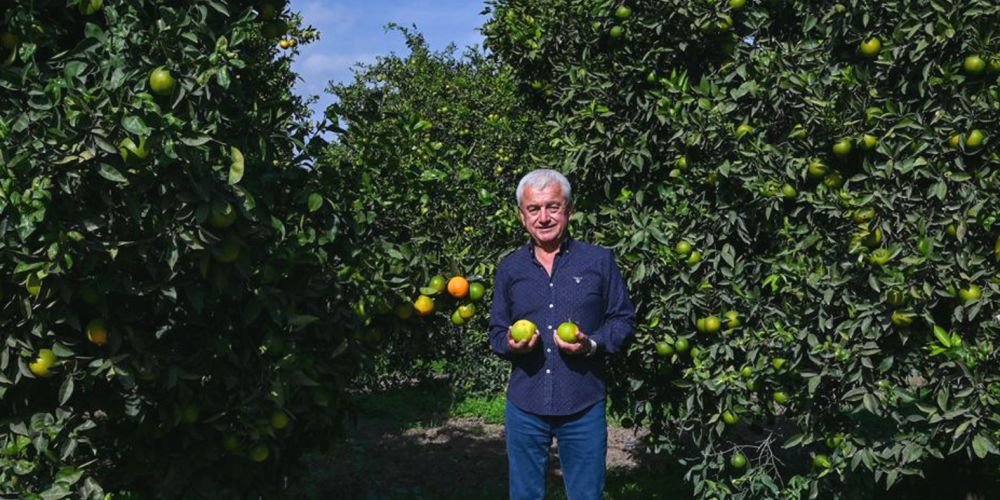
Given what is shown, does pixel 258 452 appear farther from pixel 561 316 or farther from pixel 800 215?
pixel 800 215

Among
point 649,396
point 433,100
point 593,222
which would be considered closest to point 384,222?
point 593,222

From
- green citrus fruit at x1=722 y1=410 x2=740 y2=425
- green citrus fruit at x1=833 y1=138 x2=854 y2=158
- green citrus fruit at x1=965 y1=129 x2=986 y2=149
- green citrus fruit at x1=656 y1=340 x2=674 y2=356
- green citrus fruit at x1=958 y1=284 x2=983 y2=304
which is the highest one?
green citrus fruit at x1=833 y1=138 x2=854 y2=158

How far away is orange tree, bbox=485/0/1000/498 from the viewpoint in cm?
385

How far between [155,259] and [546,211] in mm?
1482

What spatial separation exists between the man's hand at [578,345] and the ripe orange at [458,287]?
82 centimetres

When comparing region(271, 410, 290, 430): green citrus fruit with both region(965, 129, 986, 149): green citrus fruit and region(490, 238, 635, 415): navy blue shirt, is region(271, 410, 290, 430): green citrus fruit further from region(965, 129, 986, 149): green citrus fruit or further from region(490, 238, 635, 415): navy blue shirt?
region(965, 129, 986, 149): green citrus fruit

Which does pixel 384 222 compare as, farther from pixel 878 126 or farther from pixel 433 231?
pixel 878 126

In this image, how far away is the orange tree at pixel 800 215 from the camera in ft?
12.6

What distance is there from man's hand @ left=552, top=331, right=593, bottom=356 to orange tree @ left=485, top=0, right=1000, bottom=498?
3.37ft

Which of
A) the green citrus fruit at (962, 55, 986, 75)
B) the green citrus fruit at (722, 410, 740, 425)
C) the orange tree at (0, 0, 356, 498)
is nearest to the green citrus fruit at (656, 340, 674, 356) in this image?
the green citrus fruit at (722, 410, 740, 425)

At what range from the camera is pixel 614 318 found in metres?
3.66

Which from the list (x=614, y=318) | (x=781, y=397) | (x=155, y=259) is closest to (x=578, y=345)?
(x=614, y=318)

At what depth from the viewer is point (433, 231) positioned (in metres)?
4.32

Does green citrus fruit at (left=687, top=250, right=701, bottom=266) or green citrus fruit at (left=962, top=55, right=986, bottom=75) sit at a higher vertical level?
green citrus fruit at (left=962, top=55, right=986, bottom=75)
